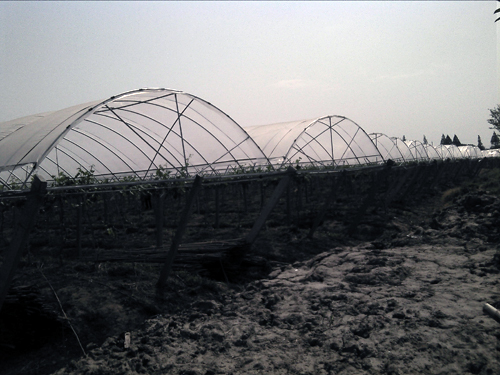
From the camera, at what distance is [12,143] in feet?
31.3

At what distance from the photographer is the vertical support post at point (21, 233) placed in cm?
433

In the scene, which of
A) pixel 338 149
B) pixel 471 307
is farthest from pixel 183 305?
pixel 338 149

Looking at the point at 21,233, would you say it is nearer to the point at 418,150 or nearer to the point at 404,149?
the point at 404,149

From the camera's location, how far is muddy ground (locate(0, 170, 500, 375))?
168 inches

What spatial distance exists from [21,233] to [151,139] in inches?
342

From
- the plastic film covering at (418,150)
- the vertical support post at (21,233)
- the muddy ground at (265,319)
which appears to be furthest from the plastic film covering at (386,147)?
the vertical support post at (21,233)

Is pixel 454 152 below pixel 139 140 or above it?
above

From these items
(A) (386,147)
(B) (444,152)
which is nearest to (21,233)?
(A) (386,147)

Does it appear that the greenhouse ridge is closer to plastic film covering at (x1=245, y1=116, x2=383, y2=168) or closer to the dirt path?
plastic film covering at (x1=245, y1=116, x2=383, y2=168)

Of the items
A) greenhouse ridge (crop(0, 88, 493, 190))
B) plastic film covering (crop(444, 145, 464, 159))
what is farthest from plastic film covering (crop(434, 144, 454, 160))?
greenhouse ridge (crop(0, 88, 493, 190))

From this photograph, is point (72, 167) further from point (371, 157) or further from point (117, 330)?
point (371, 157)

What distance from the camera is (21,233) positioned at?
4.35 m

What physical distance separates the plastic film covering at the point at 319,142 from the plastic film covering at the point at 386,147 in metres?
9.16

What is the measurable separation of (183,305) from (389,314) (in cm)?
289
